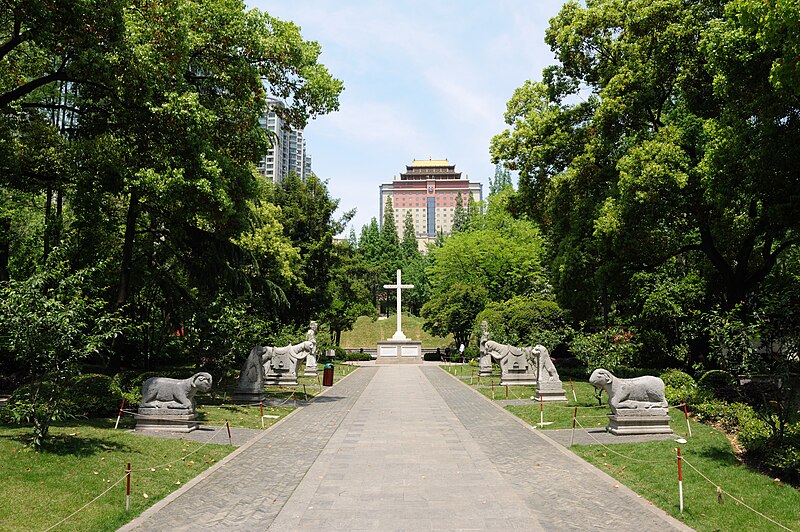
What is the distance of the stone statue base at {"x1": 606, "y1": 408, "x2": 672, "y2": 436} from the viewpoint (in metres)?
12.7

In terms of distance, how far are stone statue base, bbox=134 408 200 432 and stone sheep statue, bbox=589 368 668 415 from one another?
9.26 metres

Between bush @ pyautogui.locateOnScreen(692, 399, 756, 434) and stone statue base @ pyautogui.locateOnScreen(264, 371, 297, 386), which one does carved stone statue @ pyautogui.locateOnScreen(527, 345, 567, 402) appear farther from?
stone statue base @ pyautogui.locateOnScreen(264, 371, 297, 386)

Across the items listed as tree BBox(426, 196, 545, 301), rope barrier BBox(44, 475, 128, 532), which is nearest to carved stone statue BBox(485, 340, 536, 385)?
tree BBox(426, 196, 545, 301)

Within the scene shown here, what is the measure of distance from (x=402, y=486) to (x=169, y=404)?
6575 millimetres

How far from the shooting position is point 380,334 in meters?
71.7

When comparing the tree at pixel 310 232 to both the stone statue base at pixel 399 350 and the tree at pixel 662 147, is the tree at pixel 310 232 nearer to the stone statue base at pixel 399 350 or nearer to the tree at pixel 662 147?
the stone statue base at pixel 399 350

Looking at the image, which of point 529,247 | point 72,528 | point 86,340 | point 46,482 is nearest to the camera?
point 72,528

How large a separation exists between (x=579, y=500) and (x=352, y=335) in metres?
63.9

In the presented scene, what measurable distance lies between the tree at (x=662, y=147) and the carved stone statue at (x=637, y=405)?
218 inches

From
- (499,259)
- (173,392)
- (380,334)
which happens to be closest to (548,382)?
(173,392)

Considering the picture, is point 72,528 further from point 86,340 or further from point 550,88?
point 550,88

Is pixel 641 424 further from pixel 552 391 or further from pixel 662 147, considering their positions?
pixel 662 147

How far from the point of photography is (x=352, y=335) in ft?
234

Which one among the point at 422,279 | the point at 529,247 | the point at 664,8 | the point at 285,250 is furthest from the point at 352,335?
the point at 664,8
